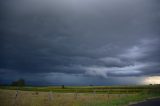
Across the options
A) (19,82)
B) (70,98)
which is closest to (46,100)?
(70,98)

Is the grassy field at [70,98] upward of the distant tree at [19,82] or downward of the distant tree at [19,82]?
downward

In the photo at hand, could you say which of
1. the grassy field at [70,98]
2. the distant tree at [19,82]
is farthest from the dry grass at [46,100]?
the distant tree at [19,82]

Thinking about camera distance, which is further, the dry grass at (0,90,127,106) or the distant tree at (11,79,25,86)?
the distant tree at (11,79,25,86)

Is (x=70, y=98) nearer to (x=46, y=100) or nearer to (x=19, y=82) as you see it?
(x=46, y=100)

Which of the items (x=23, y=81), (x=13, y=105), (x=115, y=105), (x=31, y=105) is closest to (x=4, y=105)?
(x=13, y=105)

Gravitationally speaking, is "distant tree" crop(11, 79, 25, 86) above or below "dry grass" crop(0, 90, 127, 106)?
above

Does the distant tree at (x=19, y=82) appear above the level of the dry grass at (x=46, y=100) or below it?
above

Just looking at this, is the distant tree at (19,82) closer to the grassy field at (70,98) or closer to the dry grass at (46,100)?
the grassy field at (70,98)

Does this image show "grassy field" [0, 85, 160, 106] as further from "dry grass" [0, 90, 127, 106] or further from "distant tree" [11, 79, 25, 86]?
"distant tree" [11, 79, 25, 86]

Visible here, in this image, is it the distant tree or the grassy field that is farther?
the distant tree

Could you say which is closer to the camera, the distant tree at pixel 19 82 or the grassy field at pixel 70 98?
the grassy field at pixel 70 98

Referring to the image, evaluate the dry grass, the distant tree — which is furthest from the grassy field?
the distant tree

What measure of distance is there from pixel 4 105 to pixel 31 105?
4.14 meters

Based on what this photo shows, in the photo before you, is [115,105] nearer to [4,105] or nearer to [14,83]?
[4,105]
